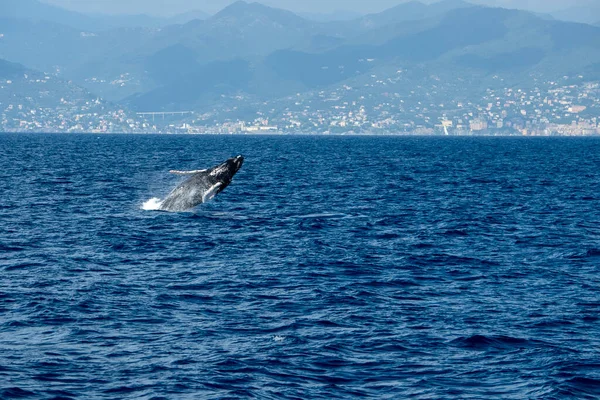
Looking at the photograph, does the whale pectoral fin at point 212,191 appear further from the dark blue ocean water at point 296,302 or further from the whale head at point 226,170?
the dark blue ocean water at point 296,302

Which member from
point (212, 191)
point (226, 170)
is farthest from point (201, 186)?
point (226, 170)

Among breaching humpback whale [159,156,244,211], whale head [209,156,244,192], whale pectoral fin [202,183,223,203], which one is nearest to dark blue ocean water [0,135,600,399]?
whale pectoral fin [202,183,223,203]

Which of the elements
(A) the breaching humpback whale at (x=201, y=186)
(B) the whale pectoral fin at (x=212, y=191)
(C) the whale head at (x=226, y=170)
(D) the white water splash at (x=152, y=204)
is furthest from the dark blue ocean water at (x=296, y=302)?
(C) the whale head at (x=226, y=170)

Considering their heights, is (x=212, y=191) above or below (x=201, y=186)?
below

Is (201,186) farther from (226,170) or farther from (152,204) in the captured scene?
(152,204)

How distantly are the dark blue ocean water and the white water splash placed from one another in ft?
2.31

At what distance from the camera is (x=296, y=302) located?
90.8 ft

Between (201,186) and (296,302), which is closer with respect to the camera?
(296,302)

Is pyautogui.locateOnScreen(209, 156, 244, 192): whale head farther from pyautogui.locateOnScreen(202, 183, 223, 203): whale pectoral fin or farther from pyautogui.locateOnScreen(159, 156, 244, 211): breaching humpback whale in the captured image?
pyautogui.locateOnScreen(202, 183, 223, 203): whale pectoral fin

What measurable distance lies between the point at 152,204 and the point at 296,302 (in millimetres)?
27940

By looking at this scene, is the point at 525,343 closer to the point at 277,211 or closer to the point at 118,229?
the point at 118,229

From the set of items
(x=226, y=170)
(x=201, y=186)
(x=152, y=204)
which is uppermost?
(x=226, y=170)

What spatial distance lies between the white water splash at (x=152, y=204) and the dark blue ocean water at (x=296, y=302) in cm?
70

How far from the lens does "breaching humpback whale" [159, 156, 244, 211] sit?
45.0m
